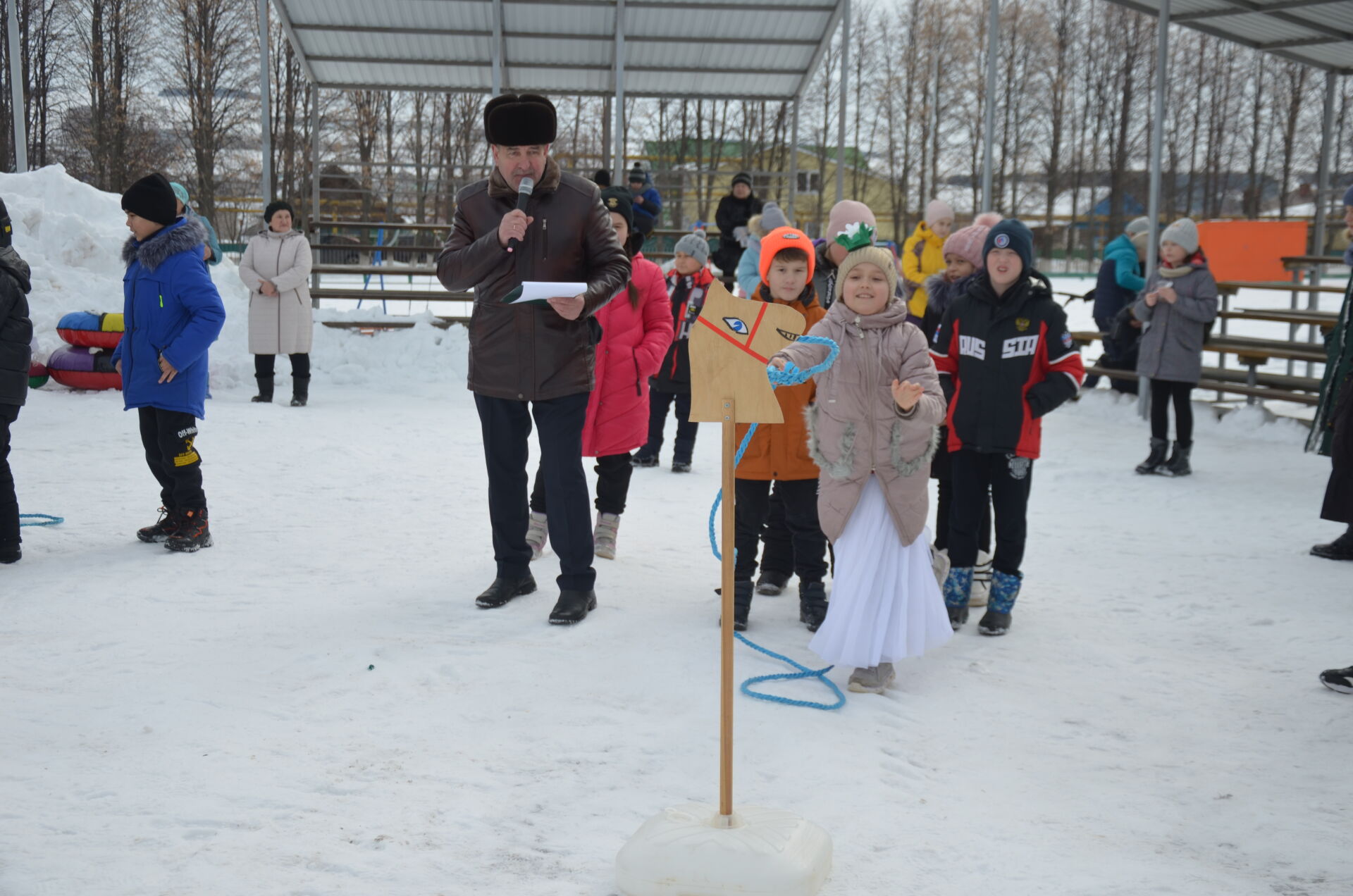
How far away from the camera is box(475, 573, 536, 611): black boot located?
4898 mm

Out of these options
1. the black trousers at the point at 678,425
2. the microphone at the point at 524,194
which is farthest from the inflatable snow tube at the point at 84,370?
the microphone at the point at 524,194

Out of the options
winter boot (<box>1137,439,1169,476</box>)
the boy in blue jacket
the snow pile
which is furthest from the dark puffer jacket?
winter boot (<box>1137,439,1169,476</box>)

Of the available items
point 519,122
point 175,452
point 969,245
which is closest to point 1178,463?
point 969,245

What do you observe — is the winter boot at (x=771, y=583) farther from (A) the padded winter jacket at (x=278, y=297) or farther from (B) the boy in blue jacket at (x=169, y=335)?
(A) the padded winter jacket at (x=278, y=297)

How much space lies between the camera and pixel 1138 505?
298 inches

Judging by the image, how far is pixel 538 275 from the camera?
4586mm

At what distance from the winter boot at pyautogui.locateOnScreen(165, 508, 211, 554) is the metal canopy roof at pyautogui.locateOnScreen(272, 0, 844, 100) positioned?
9214mm

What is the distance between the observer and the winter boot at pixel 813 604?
4.80 meters

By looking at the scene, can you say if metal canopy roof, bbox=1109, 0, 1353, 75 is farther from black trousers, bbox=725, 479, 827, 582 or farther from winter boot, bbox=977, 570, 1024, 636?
black trousers, bbox=725, 479, 827, 582

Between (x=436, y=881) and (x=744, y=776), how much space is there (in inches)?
40.3

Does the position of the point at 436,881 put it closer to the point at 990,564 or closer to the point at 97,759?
the point at 97,759

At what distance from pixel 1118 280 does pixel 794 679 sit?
328 inches

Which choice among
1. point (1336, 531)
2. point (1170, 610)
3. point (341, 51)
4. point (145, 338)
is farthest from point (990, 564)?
point (341, 51)

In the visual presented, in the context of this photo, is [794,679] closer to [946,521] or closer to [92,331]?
[946,521]
